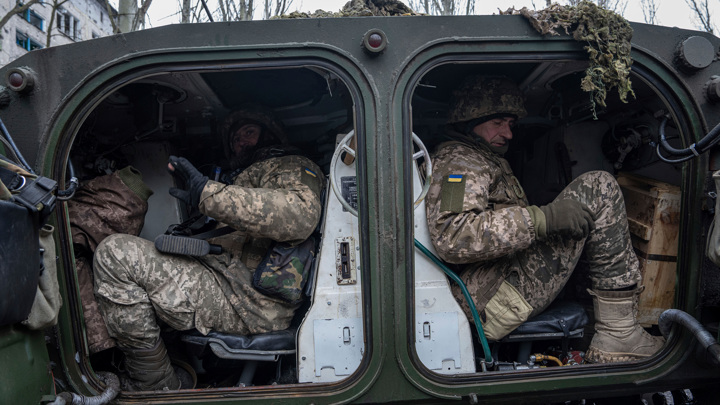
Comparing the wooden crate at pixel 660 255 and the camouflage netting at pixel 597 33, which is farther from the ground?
the camouflage netting at pixel 597 33

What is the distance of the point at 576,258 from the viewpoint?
2.26 m

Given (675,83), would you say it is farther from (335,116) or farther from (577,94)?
(335,116)

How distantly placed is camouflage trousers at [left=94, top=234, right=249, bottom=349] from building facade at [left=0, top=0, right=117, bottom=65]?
14.5 meters

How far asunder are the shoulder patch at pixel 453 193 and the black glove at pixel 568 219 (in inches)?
13.8

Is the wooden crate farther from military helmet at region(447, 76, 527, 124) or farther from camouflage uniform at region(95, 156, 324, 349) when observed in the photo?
camouflage uniform at region(95, 156, 324, 349)

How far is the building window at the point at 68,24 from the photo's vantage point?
19219mm

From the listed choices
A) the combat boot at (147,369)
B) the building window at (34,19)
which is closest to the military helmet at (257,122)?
the combat boot at (147,369)

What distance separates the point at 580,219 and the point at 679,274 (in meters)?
0.45

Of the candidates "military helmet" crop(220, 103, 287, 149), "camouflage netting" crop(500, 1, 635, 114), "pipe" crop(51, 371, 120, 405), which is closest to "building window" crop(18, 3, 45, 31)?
"military helmet" crop(220, 103, 287, 149)

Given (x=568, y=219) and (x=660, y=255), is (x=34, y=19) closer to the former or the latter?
(x=568, y=219)

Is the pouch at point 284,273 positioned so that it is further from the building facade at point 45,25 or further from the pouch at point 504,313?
the building facade at point 45,25

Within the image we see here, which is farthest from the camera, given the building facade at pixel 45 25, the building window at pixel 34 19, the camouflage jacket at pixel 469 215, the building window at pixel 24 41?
the building window at pixel 34 19

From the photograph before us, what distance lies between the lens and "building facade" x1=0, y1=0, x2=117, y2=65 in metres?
Result: 15.9

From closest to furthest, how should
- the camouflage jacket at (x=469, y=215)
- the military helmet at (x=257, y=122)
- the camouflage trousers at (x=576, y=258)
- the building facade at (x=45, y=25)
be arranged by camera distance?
the camouflage jacket at (x=469, y=215) < the camouflage trousers at (x=576, y=258) < the military helmet at (x=257, y=122) < the building facade at (x=45, y=25)
